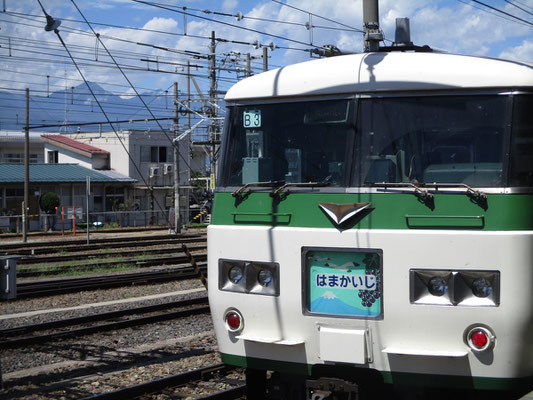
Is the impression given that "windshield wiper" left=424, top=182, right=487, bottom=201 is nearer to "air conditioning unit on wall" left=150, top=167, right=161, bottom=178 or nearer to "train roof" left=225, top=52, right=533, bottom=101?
"train roof" left=225, top=52, right=533, bottom=101

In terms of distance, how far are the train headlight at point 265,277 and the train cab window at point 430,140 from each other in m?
0.95

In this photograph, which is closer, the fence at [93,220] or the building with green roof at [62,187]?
the fence at [93,220]

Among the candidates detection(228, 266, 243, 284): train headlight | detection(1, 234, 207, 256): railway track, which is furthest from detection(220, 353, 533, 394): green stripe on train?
detection(1, 234, 207, 256): railway track

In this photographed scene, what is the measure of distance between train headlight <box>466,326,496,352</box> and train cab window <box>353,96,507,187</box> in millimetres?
990

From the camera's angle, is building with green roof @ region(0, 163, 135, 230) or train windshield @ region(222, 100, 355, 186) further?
building with green roof @ region(0, 163, 135, 230)

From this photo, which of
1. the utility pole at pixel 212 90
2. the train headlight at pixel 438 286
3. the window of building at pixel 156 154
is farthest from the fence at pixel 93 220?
the train headlight at pixel 438 286

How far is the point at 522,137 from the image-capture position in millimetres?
4812

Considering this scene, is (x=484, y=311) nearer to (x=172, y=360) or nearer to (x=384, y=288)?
(x=384, y=288)

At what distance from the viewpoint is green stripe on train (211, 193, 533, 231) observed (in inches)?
182

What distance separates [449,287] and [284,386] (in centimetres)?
169

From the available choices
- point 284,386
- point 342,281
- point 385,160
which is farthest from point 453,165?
point 284,386

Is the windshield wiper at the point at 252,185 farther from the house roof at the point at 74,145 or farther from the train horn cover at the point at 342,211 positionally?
the house roof at the point at 74,145

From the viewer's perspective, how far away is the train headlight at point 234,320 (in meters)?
5.35

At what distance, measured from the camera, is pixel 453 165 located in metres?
4.94
